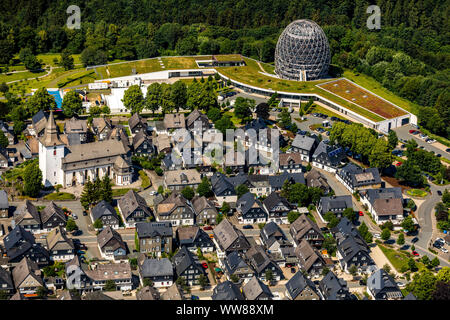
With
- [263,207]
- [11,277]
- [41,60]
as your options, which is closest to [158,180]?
[263,207]

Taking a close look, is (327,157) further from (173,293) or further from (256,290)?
(173,293)

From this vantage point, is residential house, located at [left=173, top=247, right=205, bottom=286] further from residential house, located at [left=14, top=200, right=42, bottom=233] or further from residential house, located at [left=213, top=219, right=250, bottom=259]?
residential house, located at [left=14, top=200, right=42, bottom=233]

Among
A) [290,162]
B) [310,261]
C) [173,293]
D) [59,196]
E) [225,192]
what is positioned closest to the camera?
[173,293]

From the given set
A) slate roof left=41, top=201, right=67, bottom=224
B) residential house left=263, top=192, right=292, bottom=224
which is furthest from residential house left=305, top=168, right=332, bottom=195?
slate roof left=41, top=201, right=67, bottom=224

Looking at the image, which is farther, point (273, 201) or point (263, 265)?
point (273, 201)

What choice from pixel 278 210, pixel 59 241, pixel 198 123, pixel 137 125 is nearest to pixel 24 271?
pixel 59 241

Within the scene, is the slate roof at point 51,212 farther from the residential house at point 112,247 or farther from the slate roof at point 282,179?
the slate roof at point 282,179
